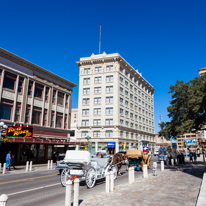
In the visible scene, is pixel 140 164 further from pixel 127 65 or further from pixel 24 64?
pixel 127 65

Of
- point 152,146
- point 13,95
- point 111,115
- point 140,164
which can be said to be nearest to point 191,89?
point 140,164

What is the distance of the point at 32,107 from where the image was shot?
106 ft

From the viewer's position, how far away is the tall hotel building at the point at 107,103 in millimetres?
57531

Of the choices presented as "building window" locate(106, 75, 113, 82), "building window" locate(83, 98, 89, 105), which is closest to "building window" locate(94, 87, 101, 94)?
"building window" locate(83, 98, 89, 105)

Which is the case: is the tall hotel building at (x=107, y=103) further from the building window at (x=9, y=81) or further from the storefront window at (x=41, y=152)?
the building window at (x=9, y=81)

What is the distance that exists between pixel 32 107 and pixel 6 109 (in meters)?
4.60

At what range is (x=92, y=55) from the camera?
212 feet

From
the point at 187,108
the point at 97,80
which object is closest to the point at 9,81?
the point at 187,108

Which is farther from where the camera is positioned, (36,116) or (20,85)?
(36,116)

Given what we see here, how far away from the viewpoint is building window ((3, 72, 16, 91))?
94.2ft

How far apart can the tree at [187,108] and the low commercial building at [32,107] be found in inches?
740

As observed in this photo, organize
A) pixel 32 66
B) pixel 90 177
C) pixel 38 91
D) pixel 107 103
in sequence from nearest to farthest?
pixel 90 177
pixel 32 66
pixel 38 91
pixel 107 103

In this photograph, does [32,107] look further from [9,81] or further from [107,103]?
[107,103]

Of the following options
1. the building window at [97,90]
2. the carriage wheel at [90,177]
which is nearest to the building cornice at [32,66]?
the building window at [97,90]
